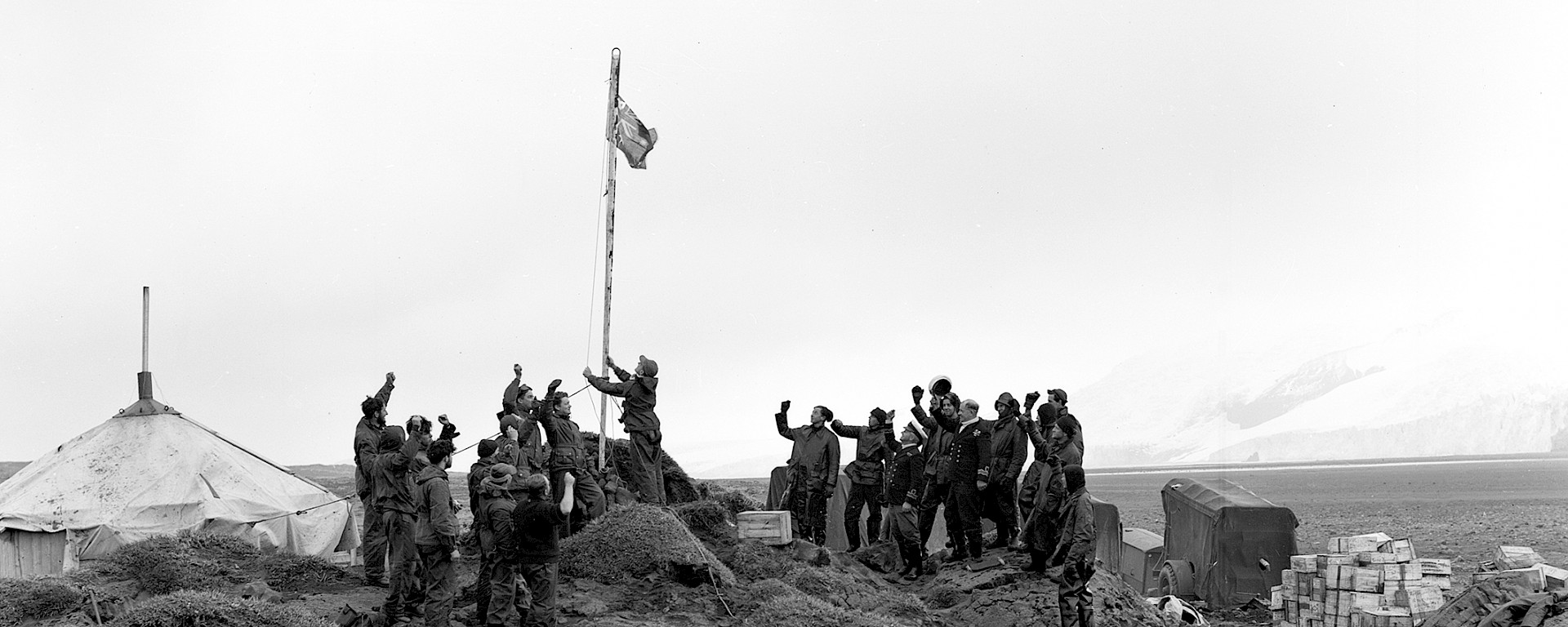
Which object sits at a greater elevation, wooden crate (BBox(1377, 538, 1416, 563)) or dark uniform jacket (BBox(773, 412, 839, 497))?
dark uniform jacket (BBox(773, 412, 839, 497))

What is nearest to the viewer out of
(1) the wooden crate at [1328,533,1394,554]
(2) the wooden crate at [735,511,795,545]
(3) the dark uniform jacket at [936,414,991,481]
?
(3) the dark uniform jacket at [936,414,991,481]

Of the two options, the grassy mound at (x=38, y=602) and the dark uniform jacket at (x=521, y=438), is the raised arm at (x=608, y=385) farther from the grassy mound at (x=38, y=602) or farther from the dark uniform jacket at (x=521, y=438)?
the grassy mound at (x=38, y=602)

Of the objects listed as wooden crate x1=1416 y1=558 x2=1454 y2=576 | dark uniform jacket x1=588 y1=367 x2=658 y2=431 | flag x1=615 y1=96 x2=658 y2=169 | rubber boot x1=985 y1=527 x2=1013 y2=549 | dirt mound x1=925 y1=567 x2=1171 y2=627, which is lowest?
dirt mound x1=925 y1=567 x2=1171 y2=627

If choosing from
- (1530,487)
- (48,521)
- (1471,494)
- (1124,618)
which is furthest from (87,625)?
(1530,487)

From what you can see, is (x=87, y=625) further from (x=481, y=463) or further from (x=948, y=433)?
(x=948, y=433)

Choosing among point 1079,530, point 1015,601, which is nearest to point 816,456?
point 1015,601

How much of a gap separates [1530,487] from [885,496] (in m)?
65.9

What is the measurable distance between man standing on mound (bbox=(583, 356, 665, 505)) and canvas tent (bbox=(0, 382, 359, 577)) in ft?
16.8

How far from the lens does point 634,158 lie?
1784cm

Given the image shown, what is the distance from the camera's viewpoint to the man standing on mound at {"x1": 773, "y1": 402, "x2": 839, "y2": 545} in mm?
16141

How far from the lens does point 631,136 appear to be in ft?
58.2

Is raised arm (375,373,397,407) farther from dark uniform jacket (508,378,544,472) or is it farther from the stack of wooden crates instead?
the stack of wooden crates

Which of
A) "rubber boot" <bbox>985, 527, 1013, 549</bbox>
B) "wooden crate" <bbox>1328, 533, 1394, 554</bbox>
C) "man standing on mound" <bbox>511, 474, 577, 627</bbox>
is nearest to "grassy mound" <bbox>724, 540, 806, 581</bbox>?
"rubber boot" <bbox>985, 527, 1013, 549</bbox>

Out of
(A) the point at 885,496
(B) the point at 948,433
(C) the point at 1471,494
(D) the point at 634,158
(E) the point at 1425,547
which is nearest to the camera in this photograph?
(B) the point at 948,433
